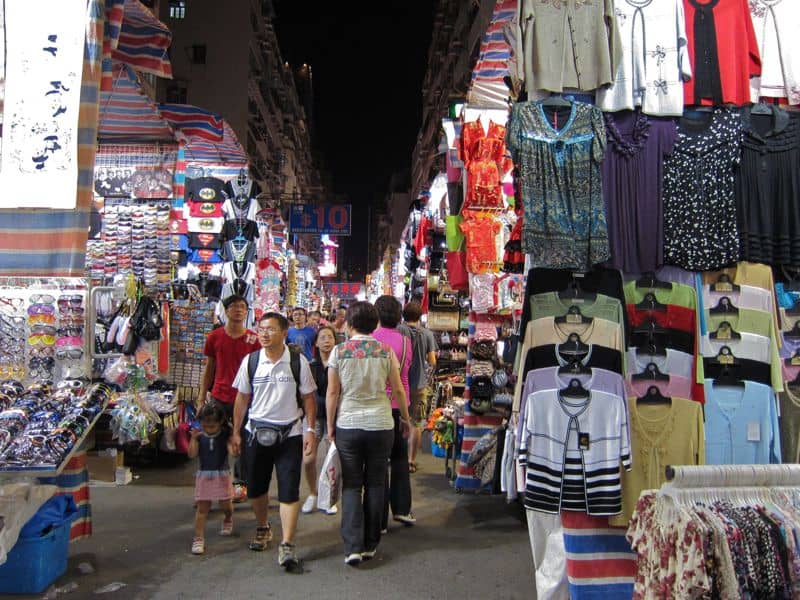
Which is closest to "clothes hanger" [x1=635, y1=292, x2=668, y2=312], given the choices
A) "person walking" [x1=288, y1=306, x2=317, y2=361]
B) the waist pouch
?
the waist pouch

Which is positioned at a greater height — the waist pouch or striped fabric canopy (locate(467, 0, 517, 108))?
striped fabric canopy (locate(467, 0, 517, 108))

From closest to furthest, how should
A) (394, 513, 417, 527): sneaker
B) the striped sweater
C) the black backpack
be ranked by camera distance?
the striped sweater → the black backpack → (394, 513, 417, 527): sneaker

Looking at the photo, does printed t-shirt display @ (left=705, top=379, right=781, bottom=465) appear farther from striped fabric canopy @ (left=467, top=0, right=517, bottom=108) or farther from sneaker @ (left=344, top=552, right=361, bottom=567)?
striped fabric canopy @ (left=467, top=0, right=517, bottom=108)

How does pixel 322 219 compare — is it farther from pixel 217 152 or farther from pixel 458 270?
pixel 458 270

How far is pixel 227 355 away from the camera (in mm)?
6070

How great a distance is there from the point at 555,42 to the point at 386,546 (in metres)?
3.78

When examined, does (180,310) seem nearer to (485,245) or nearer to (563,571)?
(485,245)

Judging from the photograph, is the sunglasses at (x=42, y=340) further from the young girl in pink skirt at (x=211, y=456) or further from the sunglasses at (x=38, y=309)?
the young girl in pink skirt at (x=211, y=456)

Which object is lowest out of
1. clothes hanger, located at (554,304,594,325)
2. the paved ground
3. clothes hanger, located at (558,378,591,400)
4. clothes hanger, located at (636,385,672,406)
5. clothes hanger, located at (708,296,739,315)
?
the paved ground

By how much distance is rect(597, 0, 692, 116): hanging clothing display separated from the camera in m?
3.94

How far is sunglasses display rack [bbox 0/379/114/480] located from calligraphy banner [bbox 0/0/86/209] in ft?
4.06

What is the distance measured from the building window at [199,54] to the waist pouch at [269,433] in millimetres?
28486

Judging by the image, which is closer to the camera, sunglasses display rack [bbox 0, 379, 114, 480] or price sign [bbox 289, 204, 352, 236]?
sunglasses display rack [bbox 0, 379, 114, 480]

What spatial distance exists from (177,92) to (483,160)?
25.7 m
